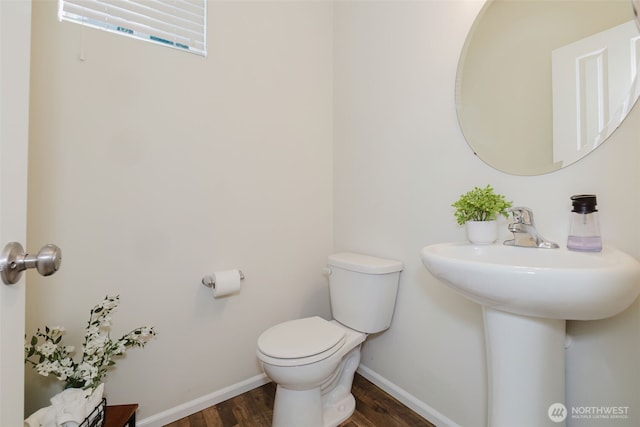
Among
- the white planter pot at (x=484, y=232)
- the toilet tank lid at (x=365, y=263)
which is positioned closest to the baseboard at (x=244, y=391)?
the toilet tank lid at (x=365, y=263)

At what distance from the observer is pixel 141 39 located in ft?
4.03

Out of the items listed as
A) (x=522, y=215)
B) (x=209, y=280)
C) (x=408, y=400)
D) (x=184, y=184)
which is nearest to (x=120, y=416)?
(x=209, y=280)

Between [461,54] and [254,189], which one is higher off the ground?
[461,54]

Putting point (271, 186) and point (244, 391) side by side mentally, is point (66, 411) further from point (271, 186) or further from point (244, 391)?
point (271, 186)

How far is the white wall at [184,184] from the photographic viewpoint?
1088mm

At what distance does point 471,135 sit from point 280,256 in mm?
1133

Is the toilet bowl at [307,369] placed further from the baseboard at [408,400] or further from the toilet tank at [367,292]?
the baseboard at [408,400]

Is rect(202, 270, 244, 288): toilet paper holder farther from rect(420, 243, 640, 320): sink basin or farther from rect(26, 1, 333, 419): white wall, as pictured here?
rect(420, 243, 640, 320): sink basin

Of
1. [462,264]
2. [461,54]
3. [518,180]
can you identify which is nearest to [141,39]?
[461,54]

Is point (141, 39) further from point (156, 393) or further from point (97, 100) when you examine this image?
point (156, 393)

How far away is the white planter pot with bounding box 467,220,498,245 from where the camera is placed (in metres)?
0.98

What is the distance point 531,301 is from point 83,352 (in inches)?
56.7

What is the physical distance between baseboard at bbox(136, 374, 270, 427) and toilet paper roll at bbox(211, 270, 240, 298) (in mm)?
522

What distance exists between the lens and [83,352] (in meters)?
1.03
